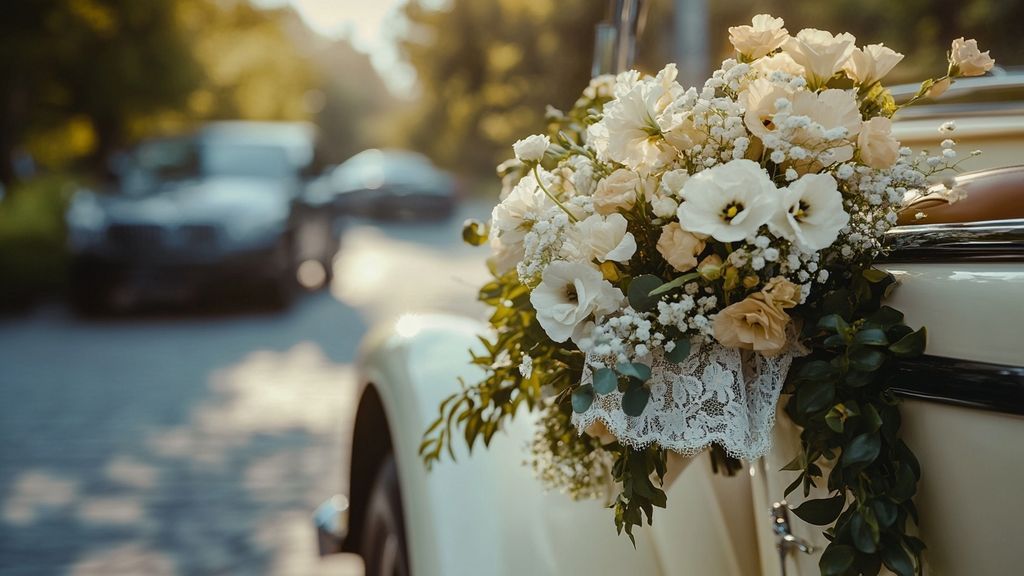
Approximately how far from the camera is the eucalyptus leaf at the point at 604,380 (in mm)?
1229

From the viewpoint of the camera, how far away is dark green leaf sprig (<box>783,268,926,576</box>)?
3.85 feet

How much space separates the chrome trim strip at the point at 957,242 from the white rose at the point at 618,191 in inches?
13.5

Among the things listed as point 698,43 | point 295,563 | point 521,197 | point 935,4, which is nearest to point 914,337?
point 521,197

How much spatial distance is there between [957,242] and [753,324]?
0.88 ft

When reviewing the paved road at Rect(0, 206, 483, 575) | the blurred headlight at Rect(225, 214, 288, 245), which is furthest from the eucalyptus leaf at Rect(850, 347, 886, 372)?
the blurred headlight at Rect(225, 214, 288, 245)

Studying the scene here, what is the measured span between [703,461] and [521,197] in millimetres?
605

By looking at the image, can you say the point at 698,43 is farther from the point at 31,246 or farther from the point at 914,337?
the point at 31,246

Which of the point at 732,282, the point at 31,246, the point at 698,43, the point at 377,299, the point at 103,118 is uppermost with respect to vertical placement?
the point at 103,118

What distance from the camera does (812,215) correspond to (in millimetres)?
1217

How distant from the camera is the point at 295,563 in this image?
3807 mm

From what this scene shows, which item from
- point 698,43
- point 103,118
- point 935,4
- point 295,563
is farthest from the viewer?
point 103,118

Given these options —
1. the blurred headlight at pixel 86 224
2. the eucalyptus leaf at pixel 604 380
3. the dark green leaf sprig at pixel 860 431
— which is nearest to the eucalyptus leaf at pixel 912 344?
the dark green leaf sprig at pixel 860 431

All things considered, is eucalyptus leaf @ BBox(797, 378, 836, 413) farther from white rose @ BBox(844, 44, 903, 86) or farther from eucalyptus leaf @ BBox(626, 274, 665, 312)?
white rose @ BBox(844, 44, 903, 86)

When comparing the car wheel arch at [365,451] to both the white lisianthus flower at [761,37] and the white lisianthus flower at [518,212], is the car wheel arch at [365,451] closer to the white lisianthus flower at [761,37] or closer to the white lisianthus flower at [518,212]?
the white lisianthus flower at [518,212]
